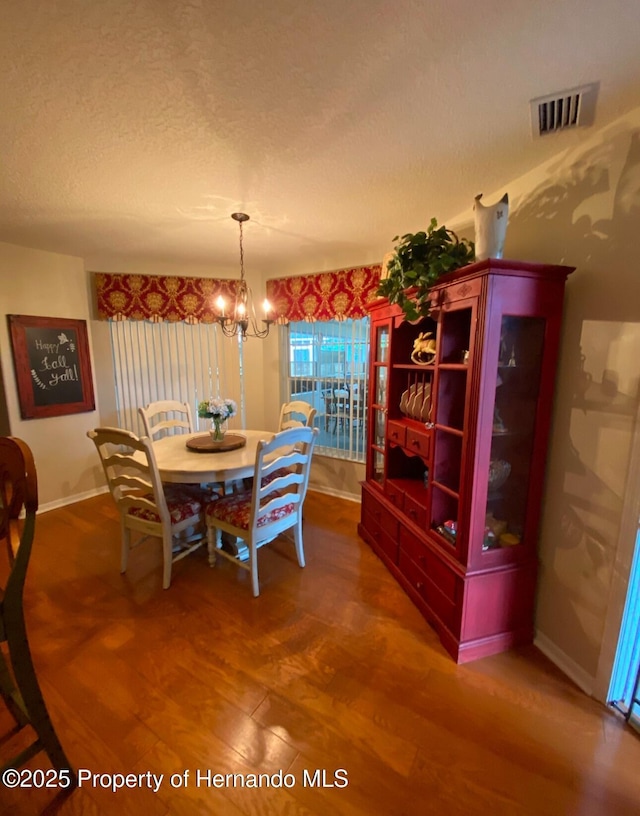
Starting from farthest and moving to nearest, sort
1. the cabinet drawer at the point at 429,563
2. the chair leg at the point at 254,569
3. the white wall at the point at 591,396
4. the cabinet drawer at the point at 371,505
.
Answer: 1. the cabinet drawer at the point at 371,505
2. the chair leg at the point at 254,569
3. the cabinet drawer at the point at 429,563
4. the white wall at the point at 591,396

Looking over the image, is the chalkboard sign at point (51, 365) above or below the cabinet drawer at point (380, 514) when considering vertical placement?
above

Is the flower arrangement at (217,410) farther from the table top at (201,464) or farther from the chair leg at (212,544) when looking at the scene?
the chair leg at (212,544)

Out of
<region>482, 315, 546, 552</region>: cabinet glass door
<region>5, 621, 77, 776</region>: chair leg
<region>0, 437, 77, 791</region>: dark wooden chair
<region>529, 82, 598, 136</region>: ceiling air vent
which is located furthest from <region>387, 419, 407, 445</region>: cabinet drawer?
<region>5, 621, 77, 776</region>: chair leg

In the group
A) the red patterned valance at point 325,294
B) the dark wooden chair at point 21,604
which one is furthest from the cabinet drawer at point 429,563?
the red patterned valance at point 325,294

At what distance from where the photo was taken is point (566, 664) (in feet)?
5.27

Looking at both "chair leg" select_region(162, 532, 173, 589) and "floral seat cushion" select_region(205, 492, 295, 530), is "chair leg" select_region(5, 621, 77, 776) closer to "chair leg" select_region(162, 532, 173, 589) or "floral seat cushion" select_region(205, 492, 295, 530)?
"chair leg" select_region(162, 532, 173, 589)

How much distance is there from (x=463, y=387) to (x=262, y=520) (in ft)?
4.57

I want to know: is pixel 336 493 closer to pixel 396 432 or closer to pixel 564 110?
pixel 396 432

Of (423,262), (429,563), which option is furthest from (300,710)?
(423,262)

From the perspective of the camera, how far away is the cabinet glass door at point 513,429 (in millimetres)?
1574

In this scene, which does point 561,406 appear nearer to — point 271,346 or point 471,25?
point 471,25

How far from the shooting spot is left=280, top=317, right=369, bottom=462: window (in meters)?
3.31

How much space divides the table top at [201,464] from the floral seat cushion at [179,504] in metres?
0.23

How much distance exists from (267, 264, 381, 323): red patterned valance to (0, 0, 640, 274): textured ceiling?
831 mm
